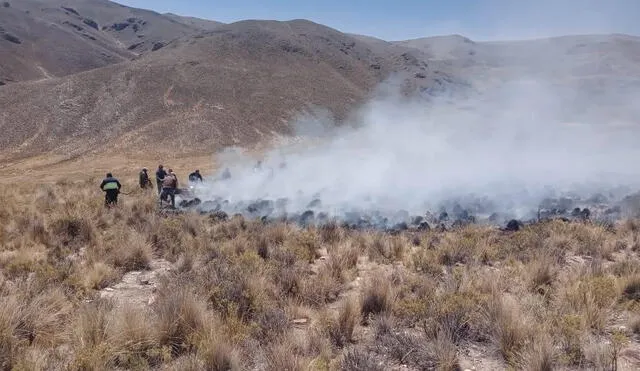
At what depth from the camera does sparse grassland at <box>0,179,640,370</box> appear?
171 inches

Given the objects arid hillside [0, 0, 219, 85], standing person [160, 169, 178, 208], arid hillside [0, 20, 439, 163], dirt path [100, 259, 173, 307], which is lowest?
dirt path [100, 259, 173, 307]

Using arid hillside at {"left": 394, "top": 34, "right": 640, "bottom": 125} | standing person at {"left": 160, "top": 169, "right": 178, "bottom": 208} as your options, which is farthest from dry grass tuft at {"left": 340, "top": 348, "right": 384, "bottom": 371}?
arid hillside at {"left": 394, "top": 34, "right": 640, "bottom": 125}

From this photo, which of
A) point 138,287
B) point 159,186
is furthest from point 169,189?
point 138,287

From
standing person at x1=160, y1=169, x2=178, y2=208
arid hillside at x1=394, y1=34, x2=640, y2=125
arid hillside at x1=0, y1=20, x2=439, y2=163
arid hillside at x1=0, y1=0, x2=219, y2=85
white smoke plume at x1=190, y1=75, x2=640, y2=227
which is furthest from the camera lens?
arid hillside at x1=0, y1=0, x2=219, y2=85

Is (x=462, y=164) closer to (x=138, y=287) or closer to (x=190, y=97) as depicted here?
(x=138, y=287)

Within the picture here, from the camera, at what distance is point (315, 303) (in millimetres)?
6164

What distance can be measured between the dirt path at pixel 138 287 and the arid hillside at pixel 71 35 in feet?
246

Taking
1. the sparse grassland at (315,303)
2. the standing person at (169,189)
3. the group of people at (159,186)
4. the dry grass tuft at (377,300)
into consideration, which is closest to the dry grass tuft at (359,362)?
the sparse grassland at (315,303)

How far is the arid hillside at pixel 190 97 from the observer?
1666 inches

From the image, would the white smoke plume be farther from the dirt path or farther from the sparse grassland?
the dirt path

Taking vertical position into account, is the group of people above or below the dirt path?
above

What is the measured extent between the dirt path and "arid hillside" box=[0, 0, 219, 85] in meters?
75.0

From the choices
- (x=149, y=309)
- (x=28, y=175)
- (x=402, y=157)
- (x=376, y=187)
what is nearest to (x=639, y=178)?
(x=402, y=157)

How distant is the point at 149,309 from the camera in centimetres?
554
